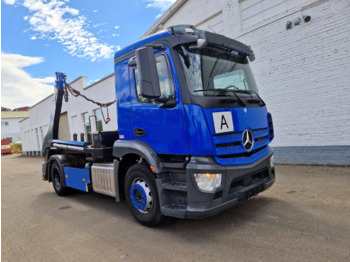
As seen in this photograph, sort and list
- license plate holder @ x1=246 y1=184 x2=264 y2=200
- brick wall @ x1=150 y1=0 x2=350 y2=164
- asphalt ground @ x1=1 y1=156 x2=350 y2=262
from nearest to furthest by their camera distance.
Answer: asphalt ground @ x1=1 y1=156 x2=350 y2=262 → license plate holder @ x1=246 y1=184 x2=264 y2=200 → brick wall @ x1=150 y1=0 x2=350 y2=164

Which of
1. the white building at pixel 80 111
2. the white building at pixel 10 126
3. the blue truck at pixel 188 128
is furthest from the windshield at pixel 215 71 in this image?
the white building at pixel 10 126

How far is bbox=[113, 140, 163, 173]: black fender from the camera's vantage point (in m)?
3.59

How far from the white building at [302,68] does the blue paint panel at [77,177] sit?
14.5ft

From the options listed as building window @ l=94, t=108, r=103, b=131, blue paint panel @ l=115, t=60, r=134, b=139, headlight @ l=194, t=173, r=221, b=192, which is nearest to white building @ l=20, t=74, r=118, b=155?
building window @ l=94, t=108, r=103, b=131

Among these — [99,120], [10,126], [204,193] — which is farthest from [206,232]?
[10,126]

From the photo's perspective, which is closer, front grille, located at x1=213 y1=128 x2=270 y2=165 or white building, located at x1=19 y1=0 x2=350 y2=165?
front grille, located at x1=213 y1=128 x2=270 y2=165

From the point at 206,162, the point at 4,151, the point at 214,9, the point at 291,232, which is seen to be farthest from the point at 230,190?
the point at 4,151

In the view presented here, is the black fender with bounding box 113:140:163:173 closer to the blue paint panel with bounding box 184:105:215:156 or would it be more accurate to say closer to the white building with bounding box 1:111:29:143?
the blue paint panel with bounding box 184:105:215:156

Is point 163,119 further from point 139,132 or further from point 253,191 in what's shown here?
point 253,191

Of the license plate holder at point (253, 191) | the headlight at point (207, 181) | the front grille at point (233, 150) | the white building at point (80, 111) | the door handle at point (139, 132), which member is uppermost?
the white building at point (80, 111)

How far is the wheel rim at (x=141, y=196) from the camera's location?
12.5ft

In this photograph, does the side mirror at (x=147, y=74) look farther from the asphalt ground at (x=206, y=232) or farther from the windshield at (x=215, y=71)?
the asphalt ground at (x=206, y=232)

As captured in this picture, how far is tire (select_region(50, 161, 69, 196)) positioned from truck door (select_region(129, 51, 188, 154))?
372 centimetres

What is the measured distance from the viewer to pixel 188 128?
3273 mm
